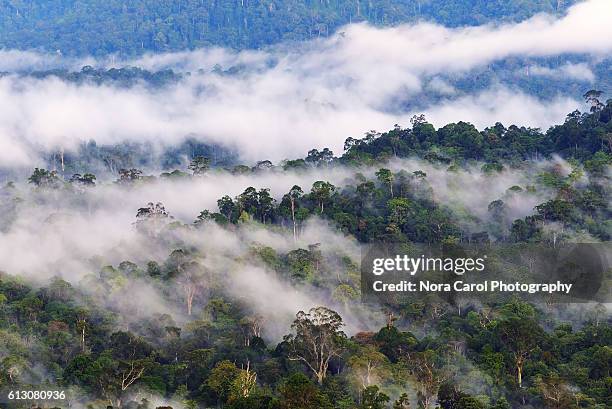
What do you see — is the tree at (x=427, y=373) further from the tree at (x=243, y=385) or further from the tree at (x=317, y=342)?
the tree at (x=243, y=385)

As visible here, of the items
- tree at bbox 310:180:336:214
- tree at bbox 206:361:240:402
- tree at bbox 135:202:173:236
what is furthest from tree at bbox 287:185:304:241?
tree at bbox 206:361:240:402

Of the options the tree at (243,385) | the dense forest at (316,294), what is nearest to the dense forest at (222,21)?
the dense forest at (316,294)

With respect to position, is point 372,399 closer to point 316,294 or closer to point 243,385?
point 243,385

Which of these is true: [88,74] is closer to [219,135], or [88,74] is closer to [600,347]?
[219,135]

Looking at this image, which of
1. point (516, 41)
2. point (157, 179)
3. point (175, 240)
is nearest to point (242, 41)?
point (516, 41)

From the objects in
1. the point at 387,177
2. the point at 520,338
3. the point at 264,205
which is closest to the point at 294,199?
the point at 264,205
